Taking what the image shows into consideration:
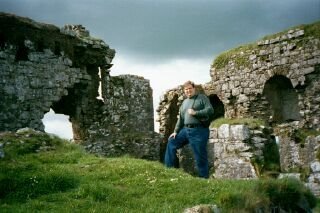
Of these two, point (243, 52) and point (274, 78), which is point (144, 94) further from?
point (274, 78)

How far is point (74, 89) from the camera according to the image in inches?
658

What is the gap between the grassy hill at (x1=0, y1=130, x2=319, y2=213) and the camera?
616 cm

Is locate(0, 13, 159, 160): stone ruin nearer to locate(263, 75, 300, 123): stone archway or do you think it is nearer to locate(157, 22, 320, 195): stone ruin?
locate(157, 22, 320, 195): stone ruin

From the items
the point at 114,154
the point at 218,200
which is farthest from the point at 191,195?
the point at 114,154

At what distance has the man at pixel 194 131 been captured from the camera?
360 inches

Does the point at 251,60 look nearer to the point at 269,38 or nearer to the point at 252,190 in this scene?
the point at 269,38

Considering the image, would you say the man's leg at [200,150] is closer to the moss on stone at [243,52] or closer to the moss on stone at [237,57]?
the moss on stone at [243,52]

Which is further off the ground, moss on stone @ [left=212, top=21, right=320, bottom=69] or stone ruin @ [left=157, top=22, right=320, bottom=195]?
moss on stone @ [left=212, top=21, right=320, bottom=69]

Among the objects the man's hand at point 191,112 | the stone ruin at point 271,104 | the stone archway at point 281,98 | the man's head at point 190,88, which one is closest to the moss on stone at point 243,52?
the stone ruin at point 271,104

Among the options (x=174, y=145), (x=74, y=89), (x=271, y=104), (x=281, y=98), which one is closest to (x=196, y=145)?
(x=174, y=145)

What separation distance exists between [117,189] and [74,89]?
410 inches

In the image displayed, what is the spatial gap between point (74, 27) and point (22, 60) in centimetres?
328

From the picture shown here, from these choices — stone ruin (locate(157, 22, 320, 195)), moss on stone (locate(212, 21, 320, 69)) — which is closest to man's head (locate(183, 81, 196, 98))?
stone ruin (locate(157, 22, 320, 195))

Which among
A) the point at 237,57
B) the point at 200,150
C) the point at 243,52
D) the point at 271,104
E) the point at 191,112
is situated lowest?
the point at 200,150
